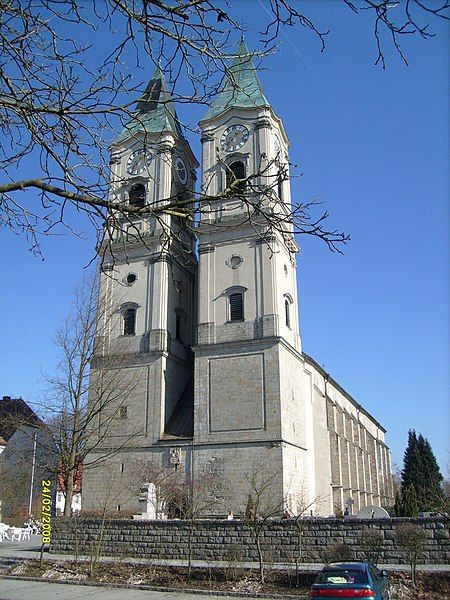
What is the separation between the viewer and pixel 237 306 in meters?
36.5

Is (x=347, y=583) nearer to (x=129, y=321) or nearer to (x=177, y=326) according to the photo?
(x=129, y=321)

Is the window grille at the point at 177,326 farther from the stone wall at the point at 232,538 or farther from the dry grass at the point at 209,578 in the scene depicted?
the dry grass at the point at 209,578

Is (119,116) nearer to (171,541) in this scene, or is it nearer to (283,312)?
(171,541)

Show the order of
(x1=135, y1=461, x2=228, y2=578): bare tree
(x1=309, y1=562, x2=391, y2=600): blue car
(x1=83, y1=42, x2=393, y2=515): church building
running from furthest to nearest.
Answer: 1. (x1=83, y1=42, x2=393, y2=515): church building
2. (x1=135, y1=461, x2=228, y2=578): bare tree
3. (x1=309, y1=562, x2=391, y2=600): blue car

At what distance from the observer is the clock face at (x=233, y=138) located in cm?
4053

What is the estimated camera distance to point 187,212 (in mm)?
6617

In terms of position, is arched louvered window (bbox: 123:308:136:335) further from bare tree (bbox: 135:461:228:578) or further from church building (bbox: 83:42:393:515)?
bare tree (bbox: 135:461:228:578)

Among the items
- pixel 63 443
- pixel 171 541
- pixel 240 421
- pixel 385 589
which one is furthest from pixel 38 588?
pixel 240 421

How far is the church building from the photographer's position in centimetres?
3303

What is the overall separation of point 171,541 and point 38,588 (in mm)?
5256

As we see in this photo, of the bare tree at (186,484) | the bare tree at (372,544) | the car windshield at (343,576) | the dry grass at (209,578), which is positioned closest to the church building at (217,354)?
the bare tree at (186,484)

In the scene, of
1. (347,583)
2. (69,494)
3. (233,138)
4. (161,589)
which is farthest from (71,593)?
(233,138)

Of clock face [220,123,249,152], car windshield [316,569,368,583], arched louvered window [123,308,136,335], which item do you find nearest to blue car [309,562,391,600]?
car windshield [316,569,368,583]

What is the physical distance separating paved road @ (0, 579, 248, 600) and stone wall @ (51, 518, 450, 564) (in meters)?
3.70
